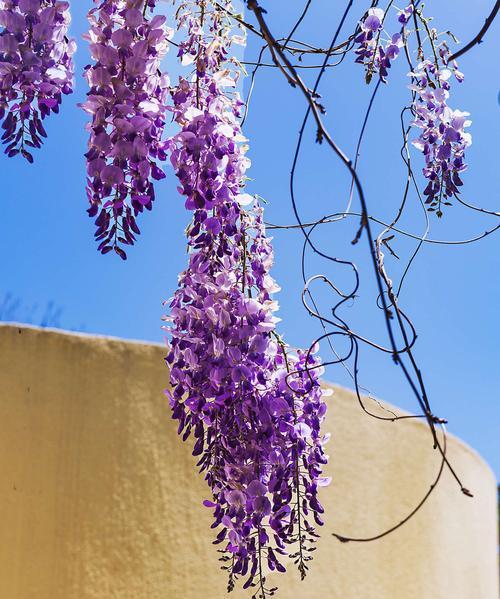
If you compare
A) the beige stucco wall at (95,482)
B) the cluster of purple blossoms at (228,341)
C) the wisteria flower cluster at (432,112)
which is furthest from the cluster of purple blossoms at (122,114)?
the beige stucco wall at (95,482)

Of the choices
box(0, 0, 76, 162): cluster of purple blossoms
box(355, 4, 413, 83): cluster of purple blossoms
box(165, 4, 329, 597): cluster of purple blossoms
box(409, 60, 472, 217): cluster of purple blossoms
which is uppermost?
box(355, 4, 413, 83): cluster of purple blossoms

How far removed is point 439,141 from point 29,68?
0.84 m

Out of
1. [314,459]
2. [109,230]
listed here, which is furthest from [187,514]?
[109,230]

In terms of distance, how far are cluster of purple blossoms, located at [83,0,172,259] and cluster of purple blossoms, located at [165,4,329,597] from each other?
0.07 metres

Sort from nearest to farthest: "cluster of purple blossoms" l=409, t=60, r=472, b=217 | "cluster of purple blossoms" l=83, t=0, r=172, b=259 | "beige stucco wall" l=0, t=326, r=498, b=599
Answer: "cluster of purple blossoms" l=83, t=0, r=172, b=259 → "cluster of purple blossoms" l=409, t=60, r=472, b=217 → "beige stucco wall" l=0, t=326, r=498, b=599

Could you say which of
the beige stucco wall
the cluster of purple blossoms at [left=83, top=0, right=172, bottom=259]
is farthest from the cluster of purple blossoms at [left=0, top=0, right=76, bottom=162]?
the beige stucco wall

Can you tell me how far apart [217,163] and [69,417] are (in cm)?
301

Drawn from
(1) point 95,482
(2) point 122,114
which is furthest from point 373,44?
(1) point 95,482

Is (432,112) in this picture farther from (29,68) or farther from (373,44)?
(29,68)

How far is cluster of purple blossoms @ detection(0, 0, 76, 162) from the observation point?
3.94 feet

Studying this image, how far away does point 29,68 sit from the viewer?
3.96 ft

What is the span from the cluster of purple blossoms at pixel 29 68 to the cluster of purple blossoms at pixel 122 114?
96mm

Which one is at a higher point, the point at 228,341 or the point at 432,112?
the point at 432,112

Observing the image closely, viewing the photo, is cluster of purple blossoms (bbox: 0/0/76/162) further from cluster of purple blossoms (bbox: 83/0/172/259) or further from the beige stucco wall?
the beige stucco wall
